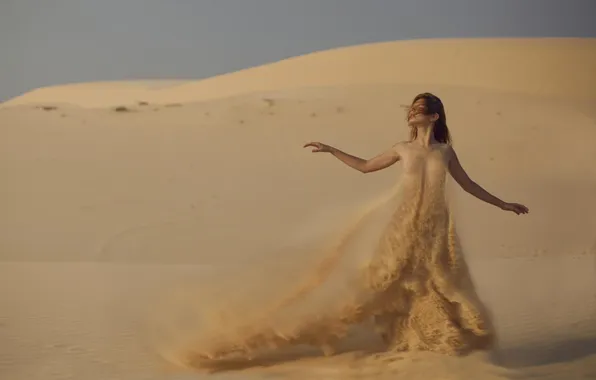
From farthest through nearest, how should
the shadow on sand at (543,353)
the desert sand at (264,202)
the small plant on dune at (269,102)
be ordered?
the small plant on dune at (269,102) → the shadow on sand at (543,353) → the desert sand at (264,202)

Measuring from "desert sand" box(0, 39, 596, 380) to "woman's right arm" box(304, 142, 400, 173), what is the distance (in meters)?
0.05

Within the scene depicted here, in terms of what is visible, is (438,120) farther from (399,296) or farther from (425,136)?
(399,296)

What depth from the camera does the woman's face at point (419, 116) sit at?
93.2 inches

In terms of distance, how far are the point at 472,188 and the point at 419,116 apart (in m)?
0.34

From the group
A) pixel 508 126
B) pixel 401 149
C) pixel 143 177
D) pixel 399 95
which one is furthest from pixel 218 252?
pixel 508 126

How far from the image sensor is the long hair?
2376 millimetres

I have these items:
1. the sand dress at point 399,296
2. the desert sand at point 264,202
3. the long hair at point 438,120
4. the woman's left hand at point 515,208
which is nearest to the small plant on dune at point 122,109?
the desert sand at point 264,202

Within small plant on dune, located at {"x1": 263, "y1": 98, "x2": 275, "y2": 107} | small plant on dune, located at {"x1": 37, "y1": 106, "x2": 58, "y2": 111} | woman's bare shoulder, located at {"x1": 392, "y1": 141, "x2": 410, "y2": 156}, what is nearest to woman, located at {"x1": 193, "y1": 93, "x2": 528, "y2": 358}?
woman's bare shoulder, located at {"x1": 392, "y1": 141, "x2": 410, "y2": 156}

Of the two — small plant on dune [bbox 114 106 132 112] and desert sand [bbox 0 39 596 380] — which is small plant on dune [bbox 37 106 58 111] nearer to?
desert sand [bbox 0 39 596 380]

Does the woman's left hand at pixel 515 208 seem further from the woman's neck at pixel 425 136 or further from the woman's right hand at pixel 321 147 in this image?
the woman's right hand at pixel 321 147

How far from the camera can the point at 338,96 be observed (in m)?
2.65

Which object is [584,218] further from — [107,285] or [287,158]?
[107,285]

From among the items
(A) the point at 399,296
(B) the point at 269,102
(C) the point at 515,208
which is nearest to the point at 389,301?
(A) the point at 399,296

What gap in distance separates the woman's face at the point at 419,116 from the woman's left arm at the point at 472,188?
128mm
